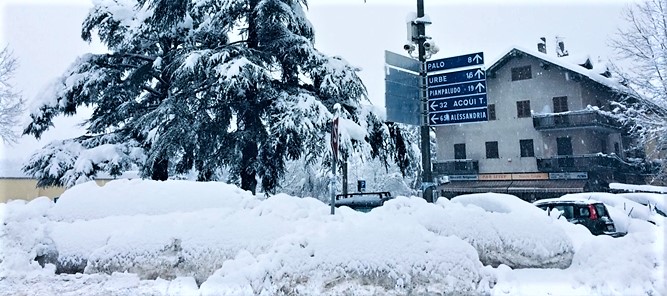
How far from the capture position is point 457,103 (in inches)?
333

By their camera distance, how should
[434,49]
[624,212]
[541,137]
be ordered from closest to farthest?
[434,49] → [624,212] → [541,137]

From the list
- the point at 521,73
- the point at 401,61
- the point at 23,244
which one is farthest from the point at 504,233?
the point at 521,73

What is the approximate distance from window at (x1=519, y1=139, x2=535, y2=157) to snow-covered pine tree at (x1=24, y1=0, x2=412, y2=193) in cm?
2202

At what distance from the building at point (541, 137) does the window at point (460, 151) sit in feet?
0.24

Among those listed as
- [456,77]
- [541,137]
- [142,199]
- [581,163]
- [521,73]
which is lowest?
Answer: [142,199]

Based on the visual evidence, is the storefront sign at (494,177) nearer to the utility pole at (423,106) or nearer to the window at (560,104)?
the window at (560,104)

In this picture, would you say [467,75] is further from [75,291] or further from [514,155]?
[514,155]

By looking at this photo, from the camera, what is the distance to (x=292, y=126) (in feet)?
34.5

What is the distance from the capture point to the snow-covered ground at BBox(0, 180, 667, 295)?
509 centimetres

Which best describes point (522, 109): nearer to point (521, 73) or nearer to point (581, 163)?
point (521, 73)

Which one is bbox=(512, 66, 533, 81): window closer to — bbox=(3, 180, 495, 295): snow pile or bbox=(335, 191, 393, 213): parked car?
bbox=(335, 191, 393, 213): parked car

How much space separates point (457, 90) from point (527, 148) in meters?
25.3

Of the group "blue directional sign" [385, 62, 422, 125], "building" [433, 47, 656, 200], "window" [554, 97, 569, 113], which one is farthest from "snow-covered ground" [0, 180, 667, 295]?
"window" [554, 97, 569, 113]

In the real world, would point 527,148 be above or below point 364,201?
above
